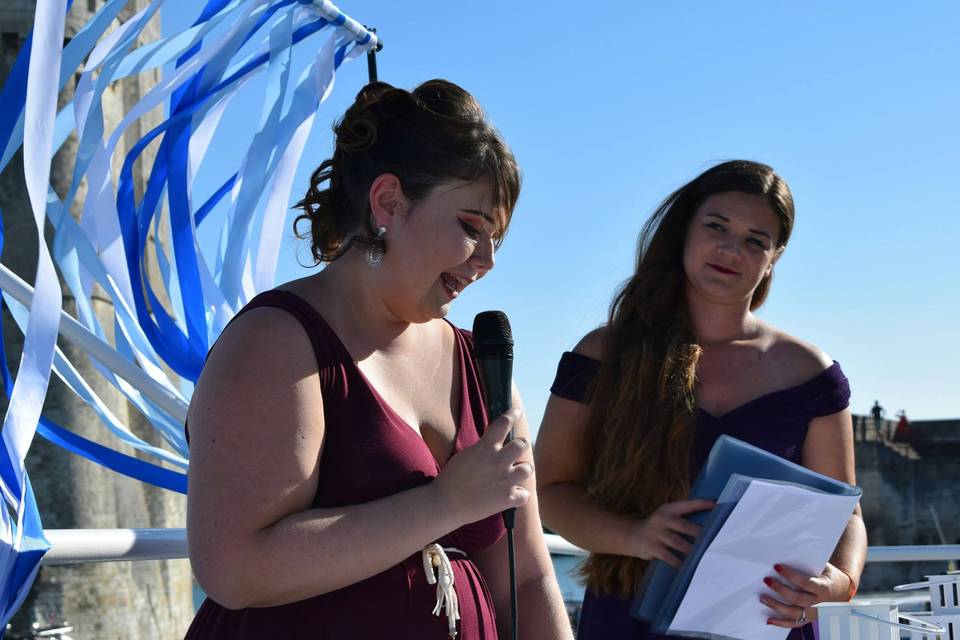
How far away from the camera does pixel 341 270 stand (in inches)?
83.9

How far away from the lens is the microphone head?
2.15 m

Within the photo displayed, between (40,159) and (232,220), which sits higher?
(232,220)

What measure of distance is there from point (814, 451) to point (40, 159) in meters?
2.00

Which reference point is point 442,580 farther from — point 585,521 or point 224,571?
point 585,521

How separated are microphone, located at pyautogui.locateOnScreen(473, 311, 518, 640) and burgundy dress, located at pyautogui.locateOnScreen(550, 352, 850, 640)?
3.18ft

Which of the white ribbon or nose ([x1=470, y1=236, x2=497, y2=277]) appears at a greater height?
nose ([x1=470, y1=236, x2=497, y2=277])

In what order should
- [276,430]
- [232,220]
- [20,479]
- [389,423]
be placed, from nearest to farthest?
[276,430]
[389,423]
[20,479]
[232,220]

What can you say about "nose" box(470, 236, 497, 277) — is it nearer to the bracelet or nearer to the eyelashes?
the eyelashes

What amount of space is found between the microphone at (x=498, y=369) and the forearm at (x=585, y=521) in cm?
80

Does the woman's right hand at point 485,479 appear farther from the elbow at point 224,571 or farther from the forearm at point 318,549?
the elbow at point 224,571

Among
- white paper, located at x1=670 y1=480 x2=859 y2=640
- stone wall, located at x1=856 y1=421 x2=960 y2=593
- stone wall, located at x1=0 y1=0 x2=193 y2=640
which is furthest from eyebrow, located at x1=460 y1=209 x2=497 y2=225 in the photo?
stone wall, located at x1=856 y1=421 x2=960 y2=593

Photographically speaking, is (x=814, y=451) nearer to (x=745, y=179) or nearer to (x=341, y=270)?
(x=745, y=179)

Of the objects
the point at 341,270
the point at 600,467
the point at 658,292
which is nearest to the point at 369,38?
the point at 658,292

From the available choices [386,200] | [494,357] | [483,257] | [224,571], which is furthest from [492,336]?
[224,571]
